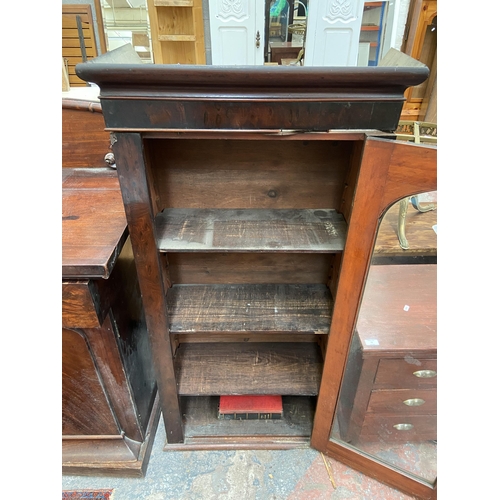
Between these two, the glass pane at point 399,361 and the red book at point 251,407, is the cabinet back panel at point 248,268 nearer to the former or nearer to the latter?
the glass pane at point 399,361

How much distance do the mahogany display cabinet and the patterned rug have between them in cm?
26

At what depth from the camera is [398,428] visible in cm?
124

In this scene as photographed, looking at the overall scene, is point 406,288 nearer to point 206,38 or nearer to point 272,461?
point 272,461

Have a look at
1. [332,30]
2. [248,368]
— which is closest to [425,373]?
[248,368]

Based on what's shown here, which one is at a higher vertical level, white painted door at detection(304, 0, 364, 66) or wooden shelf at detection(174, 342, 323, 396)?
white painted door at detection(304, 0, 364, 66)

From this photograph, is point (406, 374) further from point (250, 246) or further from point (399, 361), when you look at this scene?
point (250, 246)

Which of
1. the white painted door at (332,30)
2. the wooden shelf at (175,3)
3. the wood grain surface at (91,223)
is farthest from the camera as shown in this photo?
the wooden shelf at (175,3)

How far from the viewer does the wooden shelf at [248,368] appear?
1204 millimetres

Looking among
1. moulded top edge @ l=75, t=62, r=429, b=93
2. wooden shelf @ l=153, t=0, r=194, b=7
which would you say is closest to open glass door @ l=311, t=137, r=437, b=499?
moulded top edge @ l=75, t=62, r=429, b=93

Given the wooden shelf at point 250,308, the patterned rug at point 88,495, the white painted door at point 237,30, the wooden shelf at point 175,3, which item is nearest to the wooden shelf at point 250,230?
the wooden shelf at point 250,308

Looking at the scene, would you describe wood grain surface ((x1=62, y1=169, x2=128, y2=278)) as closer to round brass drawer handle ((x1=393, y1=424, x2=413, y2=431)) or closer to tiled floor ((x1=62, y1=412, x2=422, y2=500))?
tiled floor ((x1=62, y1=412, x2=422, y2=500))

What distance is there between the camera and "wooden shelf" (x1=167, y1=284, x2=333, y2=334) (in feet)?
3.34

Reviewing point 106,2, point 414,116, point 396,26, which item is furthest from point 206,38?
point 414,116

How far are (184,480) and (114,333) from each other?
0.67m
